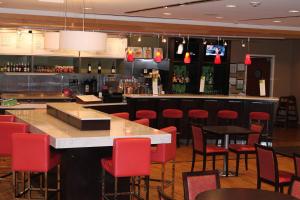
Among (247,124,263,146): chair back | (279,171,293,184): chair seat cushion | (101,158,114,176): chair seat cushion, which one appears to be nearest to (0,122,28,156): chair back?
(101,158,114,176): chair seat cushion

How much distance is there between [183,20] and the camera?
10289mm

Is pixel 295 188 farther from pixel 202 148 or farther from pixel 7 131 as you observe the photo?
pixel 7 131

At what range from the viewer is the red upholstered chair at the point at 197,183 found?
4.35 metres

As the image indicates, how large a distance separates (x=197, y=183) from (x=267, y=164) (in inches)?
73.7

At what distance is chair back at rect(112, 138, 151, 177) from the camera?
5176 millimetres

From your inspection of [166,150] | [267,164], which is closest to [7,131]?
[166,150]

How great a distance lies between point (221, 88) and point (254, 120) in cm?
286

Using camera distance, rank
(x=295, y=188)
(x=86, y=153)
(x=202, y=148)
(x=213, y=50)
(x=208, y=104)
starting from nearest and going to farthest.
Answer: (x=295, y=188), (x=86, y=153), (x=202, y=148), (x=208, y=104), (x=213, y=50)

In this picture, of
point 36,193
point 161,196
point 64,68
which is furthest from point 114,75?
point 161,196

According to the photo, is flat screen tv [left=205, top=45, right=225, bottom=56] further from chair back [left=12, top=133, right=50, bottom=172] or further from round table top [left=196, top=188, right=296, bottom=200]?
round table top [left=196, top=188, right=296, bottom=200]

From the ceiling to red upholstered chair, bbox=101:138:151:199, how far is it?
8.18 ft

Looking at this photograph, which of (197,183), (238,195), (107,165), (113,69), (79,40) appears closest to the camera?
(238,195)

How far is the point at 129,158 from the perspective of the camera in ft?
17.1

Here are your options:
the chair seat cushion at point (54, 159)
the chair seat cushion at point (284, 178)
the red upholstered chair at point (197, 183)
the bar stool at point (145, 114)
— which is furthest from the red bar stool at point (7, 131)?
the bar stool at point (145, 114)
